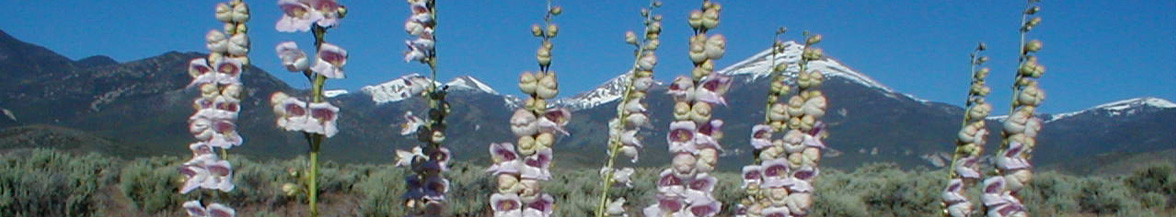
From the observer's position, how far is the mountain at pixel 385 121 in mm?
69188

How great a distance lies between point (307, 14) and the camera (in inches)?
80.9

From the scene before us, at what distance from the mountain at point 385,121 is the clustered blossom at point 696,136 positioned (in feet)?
127

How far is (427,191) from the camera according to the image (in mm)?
2238

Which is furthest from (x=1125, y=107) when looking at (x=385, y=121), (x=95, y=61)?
(x=95, y=61)

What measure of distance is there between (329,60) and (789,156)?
1.18 meters

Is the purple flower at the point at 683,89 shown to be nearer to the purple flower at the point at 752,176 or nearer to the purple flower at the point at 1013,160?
the purple flower at the point at 752,176

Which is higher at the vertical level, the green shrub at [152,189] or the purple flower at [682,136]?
the green shrub at [152,189]

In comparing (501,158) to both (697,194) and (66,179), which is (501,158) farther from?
(66,179)

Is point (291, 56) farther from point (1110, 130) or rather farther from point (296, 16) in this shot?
point (1110, 130)

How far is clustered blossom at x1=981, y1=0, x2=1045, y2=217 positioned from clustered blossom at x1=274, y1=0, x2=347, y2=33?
5.83 feet

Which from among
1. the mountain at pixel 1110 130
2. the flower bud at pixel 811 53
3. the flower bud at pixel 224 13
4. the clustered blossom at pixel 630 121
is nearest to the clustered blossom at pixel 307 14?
the flower bud at pixel 224 13

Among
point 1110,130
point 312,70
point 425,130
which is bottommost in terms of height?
point 425,130

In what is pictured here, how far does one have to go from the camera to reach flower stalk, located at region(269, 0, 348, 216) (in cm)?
196

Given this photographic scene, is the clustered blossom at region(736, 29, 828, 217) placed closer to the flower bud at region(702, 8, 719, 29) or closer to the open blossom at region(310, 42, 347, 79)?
the flower bud at region(702, 8, 719, 29)
